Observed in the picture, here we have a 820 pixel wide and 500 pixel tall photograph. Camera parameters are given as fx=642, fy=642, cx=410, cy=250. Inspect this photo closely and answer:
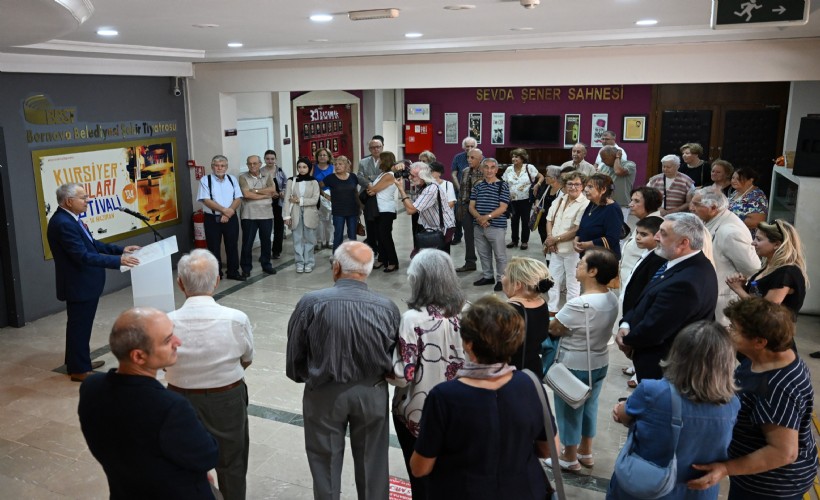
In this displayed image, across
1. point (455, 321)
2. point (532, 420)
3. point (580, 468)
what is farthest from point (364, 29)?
point (532, 420)

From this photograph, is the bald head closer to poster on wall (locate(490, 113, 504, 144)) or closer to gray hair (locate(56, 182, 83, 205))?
gray hair (locate(56, 182, 83, 205))

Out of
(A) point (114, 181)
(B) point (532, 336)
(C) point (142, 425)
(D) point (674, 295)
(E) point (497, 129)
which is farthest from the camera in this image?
(E) point (497, 129)

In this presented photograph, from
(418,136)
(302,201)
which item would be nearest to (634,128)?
(418,136)

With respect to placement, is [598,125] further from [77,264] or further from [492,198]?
[77,264]

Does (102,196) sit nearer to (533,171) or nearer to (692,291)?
(533,171)

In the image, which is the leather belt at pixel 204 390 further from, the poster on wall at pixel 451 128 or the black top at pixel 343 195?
the poster on wall at pixel 451 128

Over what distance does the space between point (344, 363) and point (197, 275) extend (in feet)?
2.67

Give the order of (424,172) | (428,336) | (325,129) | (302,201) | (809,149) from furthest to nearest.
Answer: (325,129)
(302,201)
(424,172)
(809,149)
(428,336)

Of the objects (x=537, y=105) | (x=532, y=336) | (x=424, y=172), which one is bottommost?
(x=532, y=336)

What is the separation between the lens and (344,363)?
9.42 feet

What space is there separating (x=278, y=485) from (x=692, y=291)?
254 centimetres

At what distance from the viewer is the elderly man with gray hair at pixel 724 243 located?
4.36 meters

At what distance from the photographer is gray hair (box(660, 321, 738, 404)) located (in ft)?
7.19

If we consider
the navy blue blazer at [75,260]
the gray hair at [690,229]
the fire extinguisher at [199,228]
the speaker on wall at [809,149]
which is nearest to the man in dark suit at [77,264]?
the navy blue blazer at [75,260]
